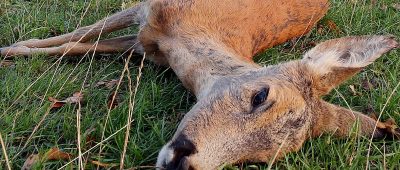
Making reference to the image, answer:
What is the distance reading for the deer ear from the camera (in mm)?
3502

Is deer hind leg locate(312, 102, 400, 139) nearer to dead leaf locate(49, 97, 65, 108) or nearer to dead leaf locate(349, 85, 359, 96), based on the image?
dead leaf locate(349, 85, 359, 96)

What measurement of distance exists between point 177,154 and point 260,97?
0.64 m

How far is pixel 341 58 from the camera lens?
12.3 feet

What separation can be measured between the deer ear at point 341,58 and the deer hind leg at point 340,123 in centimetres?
13

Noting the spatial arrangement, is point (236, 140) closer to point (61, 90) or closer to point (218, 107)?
point (218, 107)

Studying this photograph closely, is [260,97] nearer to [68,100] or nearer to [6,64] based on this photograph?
[68,100]

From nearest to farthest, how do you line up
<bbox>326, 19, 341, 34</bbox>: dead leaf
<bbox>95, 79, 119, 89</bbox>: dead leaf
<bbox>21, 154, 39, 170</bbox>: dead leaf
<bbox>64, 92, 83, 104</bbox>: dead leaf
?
<bbox>21, 154, 39, 170</bbox>: dead leaf
<bbox>64, 92, 83, 104</bbox>: dead leaf
<bbox>95, 79, 119, 89</bbox>: dead leaf
<bbox>326, 19, 341, 34</bbox>: dead leaf

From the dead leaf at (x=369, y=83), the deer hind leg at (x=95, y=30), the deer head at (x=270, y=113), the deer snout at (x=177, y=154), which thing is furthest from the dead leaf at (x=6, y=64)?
the dead leaf at (x=369, y=83)

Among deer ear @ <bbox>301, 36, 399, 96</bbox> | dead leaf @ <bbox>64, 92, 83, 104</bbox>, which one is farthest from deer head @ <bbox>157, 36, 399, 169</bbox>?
dead leaf @ <bbox>64, 92, 83, 104</bbox>

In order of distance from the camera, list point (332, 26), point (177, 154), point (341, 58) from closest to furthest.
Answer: point (177, 154), point (341, 58), point (332, 26)

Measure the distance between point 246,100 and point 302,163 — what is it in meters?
0.49

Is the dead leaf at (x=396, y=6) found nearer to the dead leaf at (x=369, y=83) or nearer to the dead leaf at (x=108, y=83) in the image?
the dead leaf at (x=369, y=83)

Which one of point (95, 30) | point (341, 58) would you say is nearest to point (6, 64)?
point (95, 30)

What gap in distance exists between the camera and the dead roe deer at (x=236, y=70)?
10.1 feet
